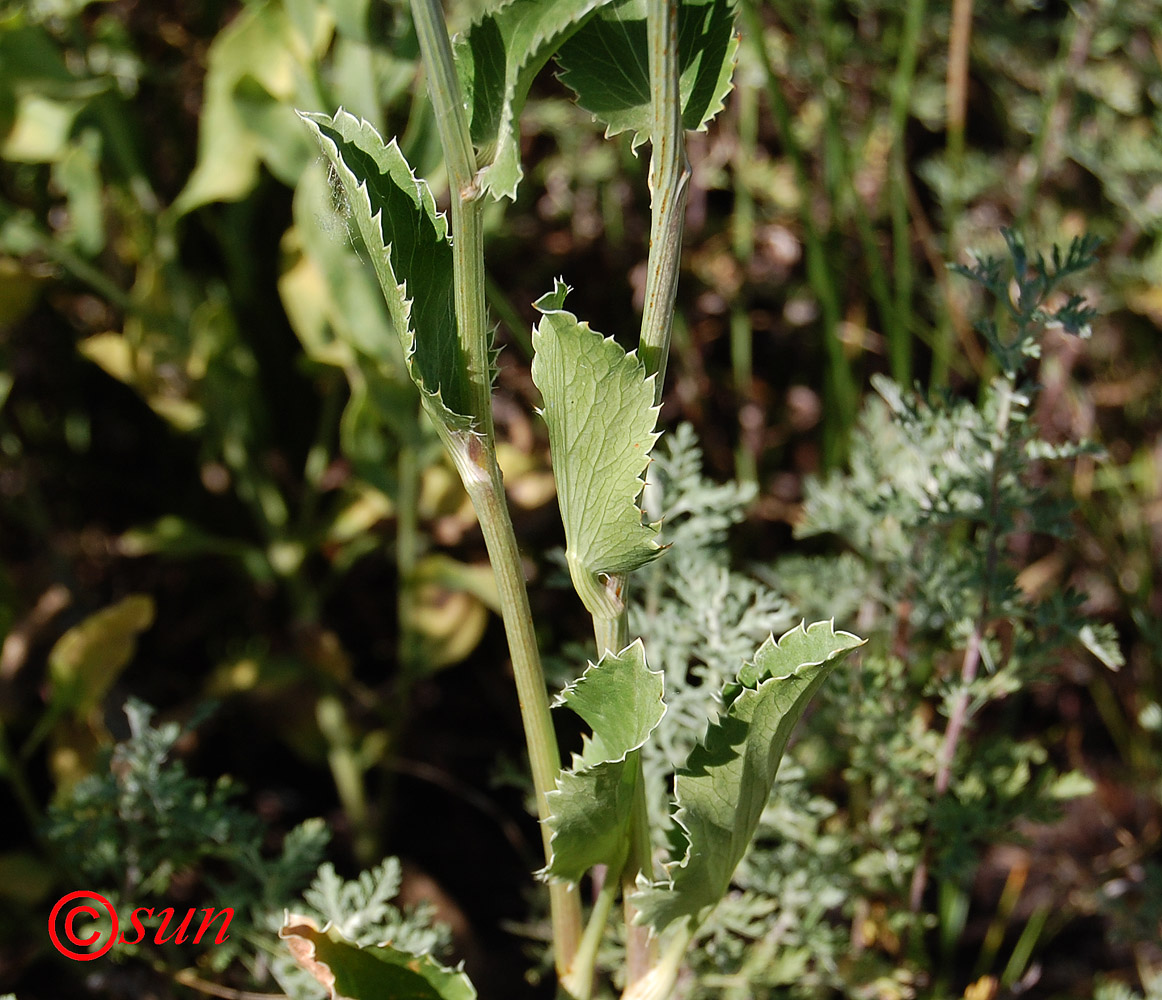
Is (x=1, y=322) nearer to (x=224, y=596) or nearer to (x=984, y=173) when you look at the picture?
(x=224, y=596)

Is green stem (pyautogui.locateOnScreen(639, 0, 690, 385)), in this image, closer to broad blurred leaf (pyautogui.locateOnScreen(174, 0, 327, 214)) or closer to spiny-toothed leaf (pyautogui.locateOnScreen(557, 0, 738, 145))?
spiny-toothed leaf (pyautogui.locateOnScreen(557, 0, 738, 145))

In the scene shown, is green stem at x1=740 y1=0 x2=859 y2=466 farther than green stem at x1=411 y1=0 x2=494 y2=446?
Yes

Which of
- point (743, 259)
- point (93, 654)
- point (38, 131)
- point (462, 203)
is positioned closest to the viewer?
point (462, 203)

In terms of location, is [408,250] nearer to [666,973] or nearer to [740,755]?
[740,755]

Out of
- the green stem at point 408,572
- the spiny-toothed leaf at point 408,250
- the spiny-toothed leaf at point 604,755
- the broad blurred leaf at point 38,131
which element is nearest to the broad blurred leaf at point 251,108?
the broad blurred leaf at point 38,131

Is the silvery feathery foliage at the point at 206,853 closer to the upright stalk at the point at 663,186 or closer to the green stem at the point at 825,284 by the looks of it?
the upright stalk at the point at 663,186

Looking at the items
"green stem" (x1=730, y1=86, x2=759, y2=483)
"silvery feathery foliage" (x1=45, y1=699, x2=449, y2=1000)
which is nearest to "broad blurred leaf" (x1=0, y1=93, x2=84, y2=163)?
"silvery feathery foliage" (x1=45, y1=699, x2=449, y2=1000)

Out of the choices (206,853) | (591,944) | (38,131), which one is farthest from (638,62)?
(38,131)
